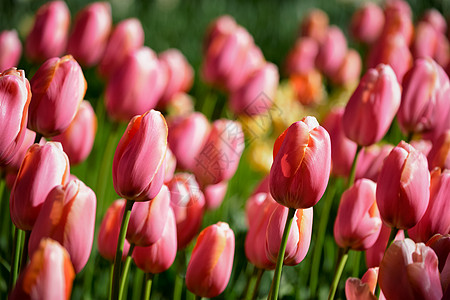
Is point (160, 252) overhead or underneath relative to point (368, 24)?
overhead

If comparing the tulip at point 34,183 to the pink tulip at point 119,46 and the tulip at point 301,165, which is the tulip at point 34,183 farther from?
the pink tulip at point 119,46

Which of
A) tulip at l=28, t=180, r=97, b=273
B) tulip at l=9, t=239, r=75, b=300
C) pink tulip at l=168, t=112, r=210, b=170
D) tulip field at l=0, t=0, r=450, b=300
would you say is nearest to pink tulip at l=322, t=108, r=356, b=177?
tulip field at l=0, t=0, r=450, b=300

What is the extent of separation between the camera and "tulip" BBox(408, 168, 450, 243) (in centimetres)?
74

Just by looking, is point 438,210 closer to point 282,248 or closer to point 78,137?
point 282,248

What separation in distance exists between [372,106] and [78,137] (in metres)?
0.48

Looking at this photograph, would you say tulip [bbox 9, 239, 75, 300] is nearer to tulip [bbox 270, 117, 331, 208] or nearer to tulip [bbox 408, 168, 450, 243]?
tulip [bbox 270, 117, 331, 208]

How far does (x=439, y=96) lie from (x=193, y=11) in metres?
2.66

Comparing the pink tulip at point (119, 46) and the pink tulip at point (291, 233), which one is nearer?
the pink tulip at point (291, 233)

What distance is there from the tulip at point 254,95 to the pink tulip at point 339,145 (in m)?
0.36

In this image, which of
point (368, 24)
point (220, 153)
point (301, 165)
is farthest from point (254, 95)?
point (368, 24)

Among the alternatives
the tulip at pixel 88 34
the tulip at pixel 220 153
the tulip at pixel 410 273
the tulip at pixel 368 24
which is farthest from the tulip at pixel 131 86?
the tulip at pixel 368 24

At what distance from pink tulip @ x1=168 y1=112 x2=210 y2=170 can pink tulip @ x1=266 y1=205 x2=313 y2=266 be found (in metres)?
0.39

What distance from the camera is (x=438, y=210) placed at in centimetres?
74

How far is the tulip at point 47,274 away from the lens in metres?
0.49
